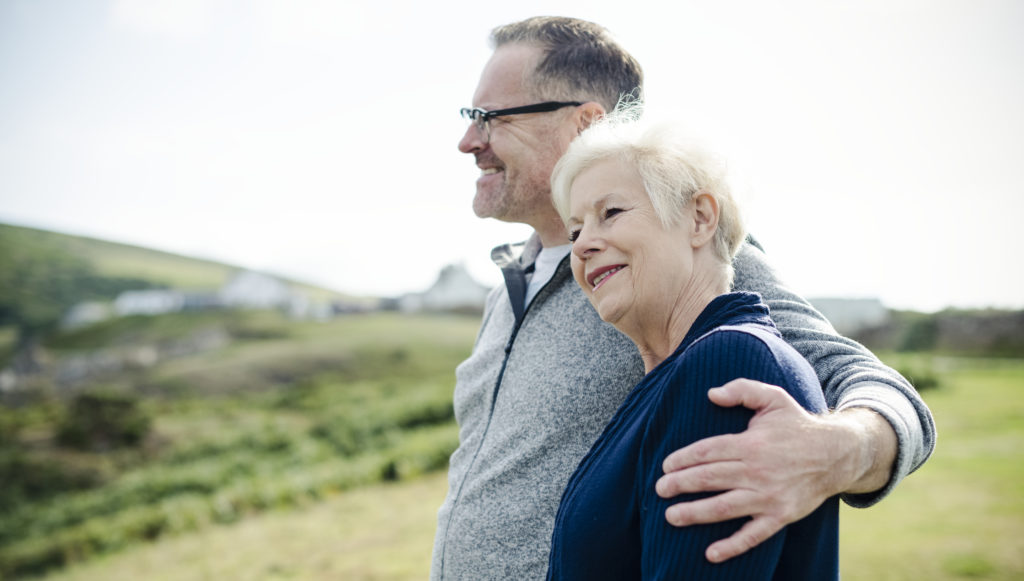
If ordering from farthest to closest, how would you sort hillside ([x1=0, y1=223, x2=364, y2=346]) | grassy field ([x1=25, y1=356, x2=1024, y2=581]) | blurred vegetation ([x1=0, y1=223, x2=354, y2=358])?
hillside ([x1=0, y1=223, x2=364, y2=346]) → blurred vegetation ([x1=0, y1=223, x2=354, y2=358]) → grassy field ([x1=25, y1=356, x2=1024, y2=581])

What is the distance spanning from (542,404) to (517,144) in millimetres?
972

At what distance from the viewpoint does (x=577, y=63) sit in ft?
7.43

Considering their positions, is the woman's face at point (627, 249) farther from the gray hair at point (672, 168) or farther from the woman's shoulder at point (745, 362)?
the woman's shoulder at point (745, 362)

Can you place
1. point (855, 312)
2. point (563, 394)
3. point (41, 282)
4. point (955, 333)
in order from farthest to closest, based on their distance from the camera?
point (41, 282) → point (855, 312) → point (955, 333) → point (563, 394)

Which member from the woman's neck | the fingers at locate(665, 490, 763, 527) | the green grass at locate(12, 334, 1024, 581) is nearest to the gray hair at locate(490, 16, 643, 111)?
the woman's neck

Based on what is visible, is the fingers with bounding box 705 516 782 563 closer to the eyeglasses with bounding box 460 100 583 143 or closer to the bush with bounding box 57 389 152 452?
the eyeglasses with bounding box 460 100 583 143

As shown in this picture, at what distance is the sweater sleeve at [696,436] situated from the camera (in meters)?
0.97

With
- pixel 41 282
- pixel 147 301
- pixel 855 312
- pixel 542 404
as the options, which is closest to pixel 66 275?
pixel 41 282

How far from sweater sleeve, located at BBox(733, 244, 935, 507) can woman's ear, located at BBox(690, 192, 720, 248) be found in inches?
14.8

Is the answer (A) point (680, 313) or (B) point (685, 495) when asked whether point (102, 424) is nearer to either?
(A) point (680, 313)

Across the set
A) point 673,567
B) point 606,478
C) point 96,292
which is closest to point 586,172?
point 606,478

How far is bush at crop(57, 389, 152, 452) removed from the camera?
22.0m

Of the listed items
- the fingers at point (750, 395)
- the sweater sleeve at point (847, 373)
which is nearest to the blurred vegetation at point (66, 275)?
the sweater sleeve at point (847, 373)

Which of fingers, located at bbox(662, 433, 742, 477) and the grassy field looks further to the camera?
the grassy field
